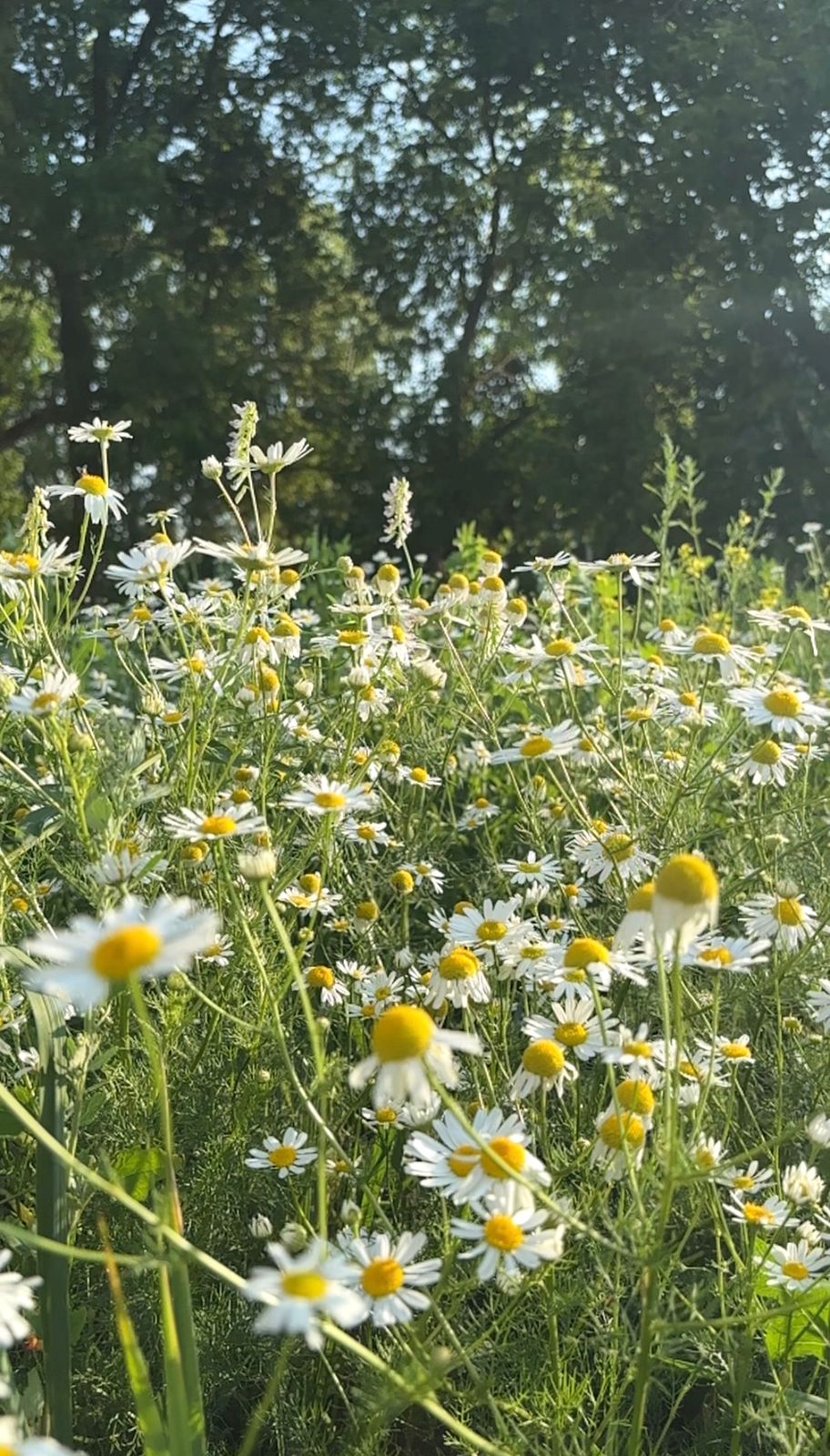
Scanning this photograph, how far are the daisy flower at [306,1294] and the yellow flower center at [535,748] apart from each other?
980 millimetres

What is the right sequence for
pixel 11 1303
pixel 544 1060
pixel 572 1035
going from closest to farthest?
pixel 11 1303 → pixel 544 1060 → pixel 572 1035

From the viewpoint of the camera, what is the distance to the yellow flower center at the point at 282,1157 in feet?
4.32

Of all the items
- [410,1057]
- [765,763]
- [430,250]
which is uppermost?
[430,250]

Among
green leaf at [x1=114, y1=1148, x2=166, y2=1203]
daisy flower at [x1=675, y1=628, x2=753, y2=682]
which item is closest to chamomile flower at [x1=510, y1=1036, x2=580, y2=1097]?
green leaf at [x1=114, y1=1148, x2=166, y2=1203]

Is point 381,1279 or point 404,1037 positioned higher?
point 404,1037

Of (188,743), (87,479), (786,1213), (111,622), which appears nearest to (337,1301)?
(786,1213)

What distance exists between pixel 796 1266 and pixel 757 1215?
0.06 meters

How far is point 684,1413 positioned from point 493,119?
1451cm

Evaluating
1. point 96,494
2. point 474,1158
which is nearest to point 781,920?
point 474,1158

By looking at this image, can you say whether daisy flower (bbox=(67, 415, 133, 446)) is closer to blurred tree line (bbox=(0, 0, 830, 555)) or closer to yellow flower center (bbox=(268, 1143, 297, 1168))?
yellow flower center (bbox=(268, 1143, 297, 1168))

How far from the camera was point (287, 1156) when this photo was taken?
1324mm

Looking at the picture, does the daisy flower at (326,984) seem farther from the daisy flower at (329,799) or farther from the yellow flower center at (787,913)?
the yellow flower center at (787,913)

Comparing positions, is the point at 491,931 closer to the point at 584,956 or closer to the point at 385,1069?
the point at 584,956

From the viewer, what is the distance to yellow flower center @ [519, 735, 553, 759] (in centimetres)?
165
